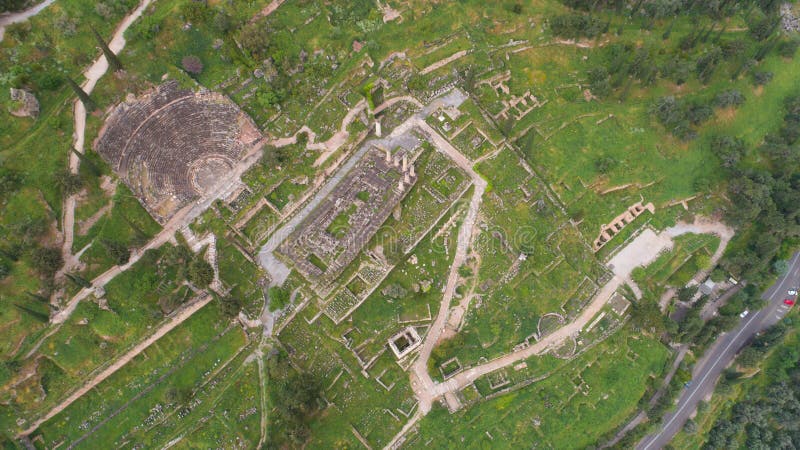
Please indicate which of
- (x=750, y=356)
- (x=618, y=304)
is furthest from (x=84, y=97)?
(x=750, y=356)

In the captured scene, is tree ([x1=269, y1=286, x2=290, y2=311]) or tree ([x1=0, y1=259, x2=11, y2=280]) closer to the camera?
tree ([x1=0, y1=259, x2=11, y2=280])

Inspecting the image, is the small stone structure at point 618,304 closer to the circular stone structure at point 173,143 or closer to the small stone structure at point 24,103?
the circular stone structure at point 173,143

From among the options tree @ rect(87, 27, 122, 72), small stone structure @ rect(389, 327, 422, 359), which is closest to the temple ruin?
small stone structure @ rect(389, 327, 422, 359)

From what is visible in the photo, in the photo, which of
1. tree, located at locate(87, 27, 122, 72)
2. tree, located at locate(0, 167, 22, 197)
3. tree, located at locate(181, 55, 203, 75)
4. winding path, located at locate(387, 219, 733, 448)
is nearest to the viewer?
tree, located at locate(0, 167, 22, 197)

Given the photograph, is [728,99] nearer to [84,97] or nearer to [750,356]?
[750,356]

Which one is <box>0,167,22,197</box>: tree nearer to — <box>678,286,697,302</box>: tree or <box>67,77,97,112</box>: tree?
<box>67,77,97,112</box>: tree

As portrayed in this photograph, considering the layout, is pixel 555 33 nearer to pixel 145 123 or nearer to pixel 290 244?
pixel 290 244

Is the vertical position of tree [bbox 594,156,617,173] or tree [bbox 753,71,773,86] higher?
tree [bbox 594,156,617,173]
